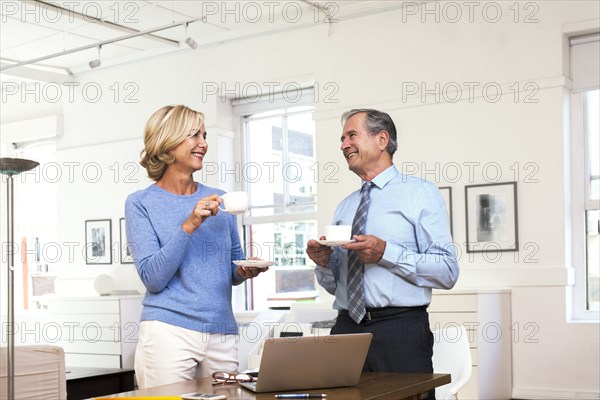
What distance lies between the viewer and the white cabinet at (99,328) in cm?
773

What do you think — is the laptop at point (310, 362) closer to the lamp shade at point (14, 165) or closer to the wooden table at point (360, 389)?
the wooden table at point (360, 389)

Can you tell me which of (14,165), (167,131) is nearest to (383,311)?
(167,131)

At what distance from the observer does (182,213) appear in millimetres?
2557

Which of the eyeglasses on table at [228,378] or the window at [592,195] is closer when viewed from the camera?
the eyeglasses on table at [228,378]

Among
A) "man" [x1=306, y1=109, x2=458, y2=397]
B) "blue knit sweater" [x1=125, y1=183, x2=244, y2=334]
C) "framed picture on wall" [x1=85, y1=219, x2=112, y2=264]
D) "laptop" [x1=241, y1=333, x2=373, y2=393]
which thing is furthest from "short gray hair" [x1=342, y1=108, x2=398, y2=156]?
"framed picture on wall" [x1=85, y1=219, x2=112, y2=264]

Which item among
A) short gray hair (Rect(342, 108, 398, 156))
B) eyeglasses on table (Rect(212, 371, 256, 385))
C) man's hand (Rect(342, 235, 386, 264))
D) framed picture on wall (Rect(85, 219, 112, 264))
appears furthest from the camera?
framed picture on wall (Rect(85, 219, 112, 264))

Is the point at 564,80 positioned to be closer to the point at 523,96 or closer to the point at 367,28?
the point at 523,96

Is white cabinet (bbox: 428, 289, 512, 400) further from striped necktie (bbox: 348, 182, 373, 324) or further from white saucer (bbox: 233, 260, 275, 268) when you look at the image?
white saucer (bbox: 233, 260, 275, 268)

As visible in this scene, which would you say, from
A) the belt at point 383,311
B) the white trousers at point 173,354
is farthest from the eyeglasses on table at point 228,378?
the belt at point 383,311

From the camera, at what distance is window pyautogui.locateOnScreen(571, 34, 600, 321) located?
20.0 feet

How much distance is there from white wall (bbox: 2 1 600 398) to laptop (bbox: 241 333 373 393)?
419 cm

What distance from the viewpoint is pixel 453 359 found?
296cm

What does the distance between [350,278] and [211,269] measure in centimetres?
45

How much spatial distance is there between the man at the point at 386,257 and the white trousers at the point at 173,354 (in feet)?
1.46
